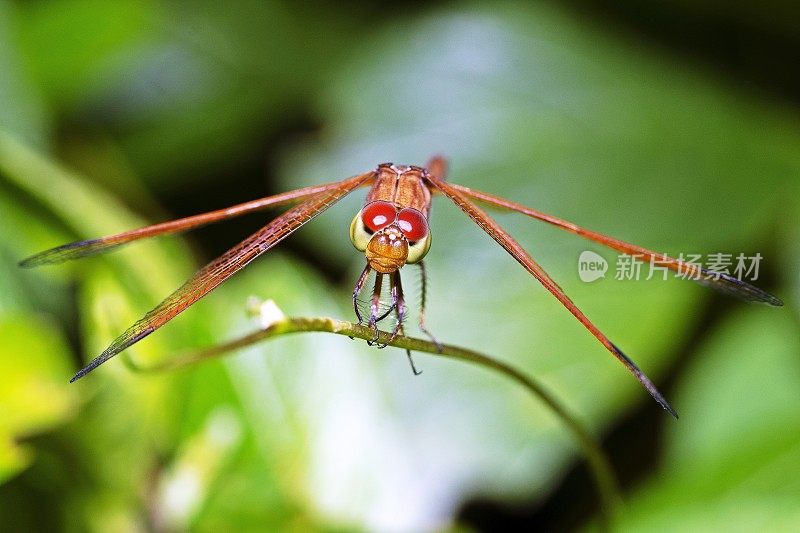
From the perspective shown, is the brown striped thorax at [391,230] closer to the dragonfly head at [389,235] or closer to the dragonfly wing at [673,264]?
the dragonfly head at [389,235]

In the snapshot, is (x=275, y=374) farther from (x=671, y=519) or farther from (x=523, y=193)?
(x=523, y=193)

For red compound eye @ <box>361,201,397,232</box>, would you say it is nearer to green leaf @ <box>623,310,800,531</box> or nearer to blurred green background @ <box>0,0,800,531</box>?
blurred green background @ <box>0,0,800,531</box>

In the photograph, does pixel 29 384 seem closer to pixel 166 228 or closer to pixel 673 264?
pixel 166 228

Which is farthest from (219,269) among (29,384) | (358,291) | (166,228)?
(29,384)

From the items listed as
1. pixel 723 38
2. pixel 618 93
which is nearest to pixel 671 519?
pixel 618 93

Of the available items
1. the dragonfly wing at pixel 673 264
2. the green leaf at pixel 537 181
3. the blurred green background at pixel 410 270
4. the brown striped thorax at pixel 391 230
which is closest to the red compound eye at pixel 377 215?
the brown striped thorax at pixel 391 230
